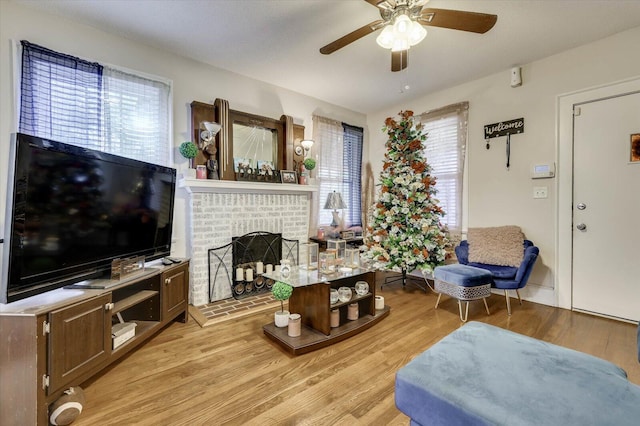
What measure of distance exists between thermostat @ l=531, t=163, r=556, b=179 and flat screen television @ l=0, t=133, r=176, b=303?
12.8ft

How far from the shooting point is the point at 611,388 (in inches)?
39.4

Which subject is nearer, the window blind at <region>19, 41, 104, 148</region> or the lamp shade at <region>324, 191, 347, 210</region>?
the window blind at <region>19, 41, 104, 148</region>

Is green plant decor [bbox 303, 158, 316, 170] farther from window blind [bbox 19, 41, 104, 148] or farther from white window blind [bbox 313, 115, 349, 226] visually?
window blind [bbox 19, 41, 104, 148]

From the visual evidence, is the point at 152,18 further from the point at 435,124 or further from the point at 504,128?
the point at 504,128

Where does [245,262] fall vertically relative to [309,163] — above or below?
below

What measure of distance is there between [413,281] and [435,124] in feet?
7.40

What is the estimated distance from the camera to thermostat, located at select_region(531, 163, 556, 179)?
10.2 feet

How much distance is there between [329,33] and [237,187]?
5.99 feet

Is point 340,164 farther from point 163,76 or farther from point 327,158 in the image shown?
point 163,76

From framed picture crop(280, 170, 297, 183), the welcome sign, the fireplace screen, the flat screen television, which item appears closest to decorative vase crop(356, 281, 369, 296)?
the fireplace screen

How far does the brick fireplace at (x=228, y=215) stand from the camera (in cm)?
311

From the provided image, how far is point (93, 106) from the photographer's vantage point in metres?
2.55

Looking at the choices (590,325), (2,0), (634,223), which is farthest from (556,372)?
(2,0)

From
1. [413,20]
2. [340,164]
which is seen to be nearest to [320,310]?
[413,20]
